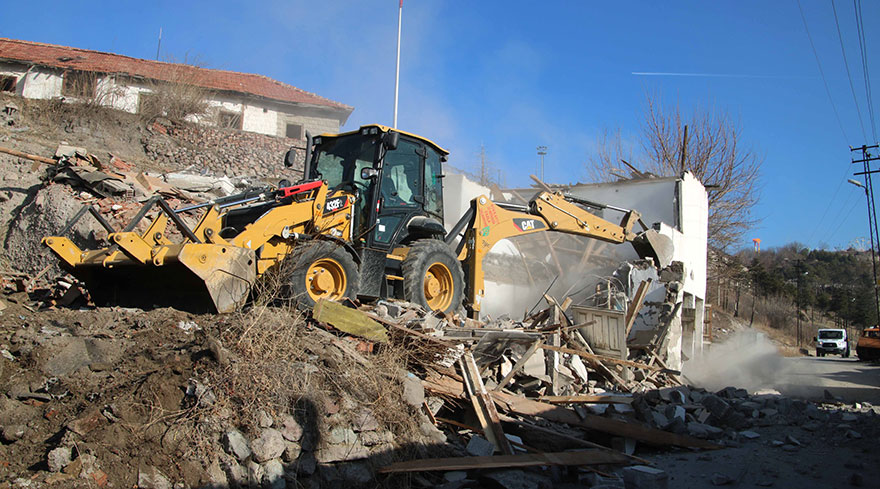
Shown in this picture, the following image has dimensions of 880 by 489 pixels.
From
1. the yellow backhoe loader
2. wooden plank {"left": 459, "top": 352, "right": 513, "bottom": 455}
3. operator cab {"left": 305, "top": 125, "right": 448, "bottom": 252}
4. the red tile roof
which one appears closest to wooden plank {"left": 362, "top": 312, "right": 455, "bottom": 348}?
wooden plank {"left": 459, "top": 352, "right": 513, "bottom": 455}

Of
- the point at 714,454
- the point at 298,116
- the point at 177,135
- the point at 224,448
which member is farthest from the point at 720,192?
the point at 224,448

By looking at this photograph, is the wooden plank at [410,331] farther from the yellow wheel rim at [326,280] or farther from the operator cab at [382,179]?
the operator cab at [382,179]

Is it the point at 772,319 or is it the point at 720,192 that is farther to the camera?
the point at 772,319

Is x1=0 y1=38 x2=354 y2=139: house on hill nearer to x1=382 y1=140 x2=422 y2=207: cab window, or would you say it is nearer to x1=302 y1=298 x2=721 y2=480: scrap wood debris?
x1=382 y1=140 x2=422 y2=207: cab window

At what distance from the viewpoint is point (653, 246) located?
45.4 ft

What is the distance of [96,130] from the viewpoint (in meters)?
16.7

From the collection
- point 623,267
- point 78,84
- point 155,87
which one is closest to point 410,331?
point 623,267

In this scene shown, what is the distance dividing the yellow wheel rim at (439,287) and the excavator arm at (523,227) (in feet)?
2.02

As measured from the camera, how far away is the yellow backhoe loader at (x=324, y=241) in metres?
Result: 6.39

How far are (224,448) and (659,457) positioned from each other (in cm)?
428

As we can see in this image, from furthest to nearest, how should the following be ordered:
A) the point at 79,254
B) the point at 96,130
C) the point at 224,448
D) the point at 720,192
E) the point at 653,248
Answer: the point at 720,192 < the point at 96,130 < the point at 653,248 < the point at 79,254 < the point at 224,448

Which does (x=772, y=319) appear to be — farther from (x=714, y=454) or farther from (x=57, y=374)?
(x=57, y=374)

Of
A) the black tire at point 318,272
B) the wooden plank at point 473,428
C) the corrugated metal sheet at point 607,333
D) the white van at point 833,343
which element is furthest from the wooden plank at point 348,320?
the white van at point 833,343

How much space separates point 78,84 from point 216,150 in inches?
209
